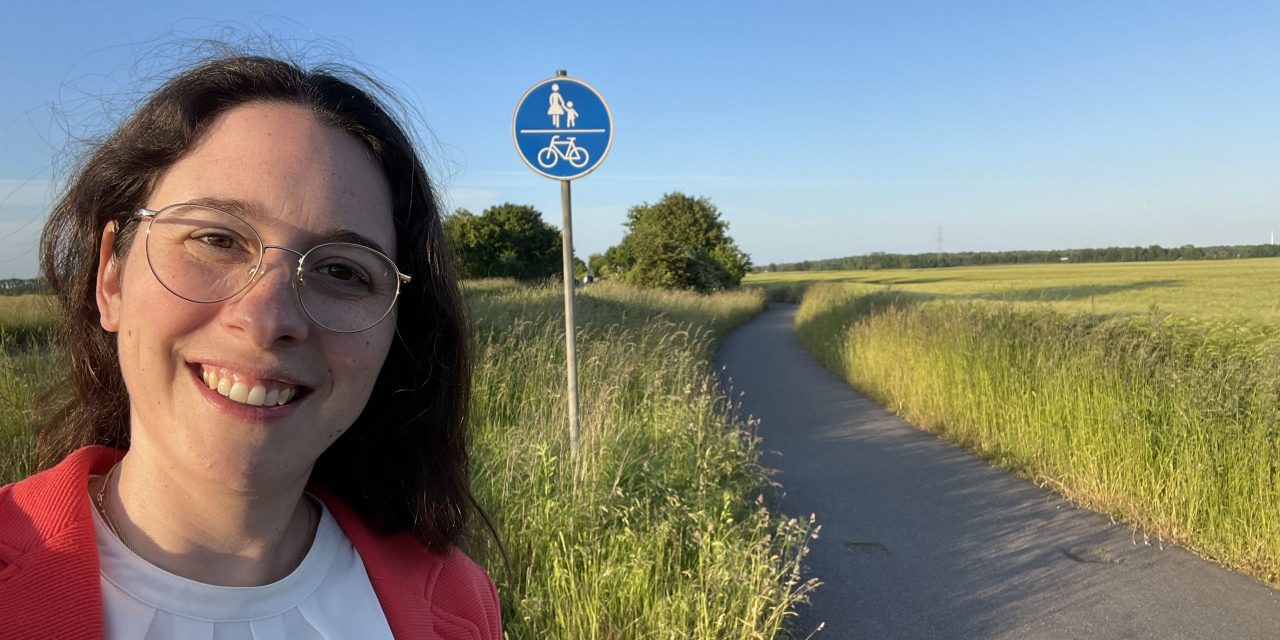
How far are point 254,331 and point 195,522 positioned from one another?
1.05 ft

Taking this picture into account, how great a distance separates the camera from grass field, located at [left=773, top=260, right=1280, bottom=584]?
5164mm

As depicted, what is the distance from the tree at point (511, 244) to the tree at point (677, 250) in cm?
324

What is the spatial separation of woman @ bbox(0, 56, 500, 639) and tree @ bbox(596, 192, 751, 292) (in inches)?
1030

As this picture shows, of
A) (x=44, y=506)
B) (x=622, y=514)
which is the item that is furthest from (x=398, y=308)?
(x=622, y=514)

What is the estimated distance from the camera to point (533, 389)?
6578 mm

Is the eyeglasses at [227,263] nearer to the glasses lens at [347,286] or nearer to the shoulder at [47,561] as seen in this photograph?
the glasses lens at [347,286]

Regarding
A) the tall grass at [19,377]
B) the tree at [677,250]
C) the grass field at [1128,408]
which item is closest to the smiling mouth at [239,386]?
the tall grass at [19,377]

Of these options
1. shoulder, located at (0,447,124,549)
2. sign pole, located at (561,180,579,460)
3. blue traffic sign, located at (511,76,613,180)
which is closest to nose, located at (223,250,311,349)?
shoulder, located at (0,447,124,549)

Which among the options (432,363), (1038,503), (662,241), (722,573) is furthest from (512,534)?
(662,241)

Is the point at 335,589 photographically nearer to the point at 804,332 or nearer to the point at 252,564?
the point at 252,564

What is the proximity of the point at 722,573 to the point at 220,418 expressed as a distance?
2824 millimetres

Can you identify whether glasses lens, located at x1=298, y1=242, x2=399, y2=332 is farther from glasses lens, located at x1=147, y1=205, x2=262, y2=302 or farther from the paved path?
the paved path

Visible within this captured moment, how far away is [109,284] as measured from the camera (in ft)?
3.99

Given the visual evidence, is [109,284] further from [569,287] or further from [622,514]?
[569,287]
